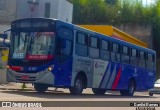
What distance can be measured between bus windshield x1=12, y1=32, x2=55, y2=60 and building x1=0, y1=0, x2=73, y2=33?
25.0m

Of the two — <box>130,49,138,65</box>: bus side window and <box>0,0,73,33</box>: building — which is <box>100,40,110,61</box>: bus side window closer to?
<box>130,49,138,65</box>: bus side window

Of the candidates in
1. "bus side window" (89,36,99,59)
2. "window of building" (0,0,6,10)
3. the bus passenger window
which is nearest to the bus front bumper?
the bus passenger window

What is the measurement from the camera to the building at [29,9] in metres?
46.9

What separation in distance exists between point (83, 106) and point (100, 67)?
7.79 metres

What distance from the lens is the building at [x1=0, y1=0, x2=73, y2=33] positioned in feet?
154

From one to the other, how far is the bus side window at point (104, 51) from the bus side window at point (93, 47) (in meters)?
0.51

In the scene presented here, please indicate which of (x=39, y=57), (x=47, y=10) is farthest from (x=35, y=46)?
(x=47, y=10)

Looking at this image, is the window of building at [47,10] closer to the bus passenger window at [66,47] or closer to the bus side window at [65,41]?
the bus side window at [65,41]

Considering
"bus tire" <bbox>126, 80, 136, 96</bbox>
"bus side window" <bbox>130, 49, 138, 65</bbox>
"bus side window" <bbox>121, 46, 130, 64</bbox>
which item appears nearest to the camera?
"bus side window" <bbox>121, 46, 130, 64</bbox>

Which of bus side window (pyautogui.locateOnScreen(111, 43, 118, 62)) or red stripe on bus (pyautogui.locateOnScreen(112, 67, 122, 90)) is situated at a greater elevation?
bus side window (pyautogui.locateOnScreen(111, 43, 118, 62))

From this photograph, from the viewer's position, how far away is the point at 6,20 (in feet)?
155

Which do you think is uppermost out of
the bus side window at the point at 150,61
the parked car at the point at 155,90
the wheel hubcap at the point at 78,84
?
the bus side window at the point at 150,61

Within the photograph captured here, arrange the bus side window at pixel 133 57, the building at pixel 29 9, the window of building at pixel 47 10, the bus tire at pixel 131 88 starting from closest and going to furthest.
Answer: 1. the bus side window at pixel 133 57
2. the bus tire at pixel 131 88
3. the building at pixel 29 9
4. the window of building at pixel 47 10

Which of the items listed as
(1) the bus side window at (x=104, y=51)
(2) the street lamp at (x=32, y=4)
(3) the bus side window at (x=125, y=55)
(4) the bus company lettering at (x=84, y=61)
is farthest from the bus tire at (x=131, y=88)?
(2) the street lamp at (x=32, y=4)
